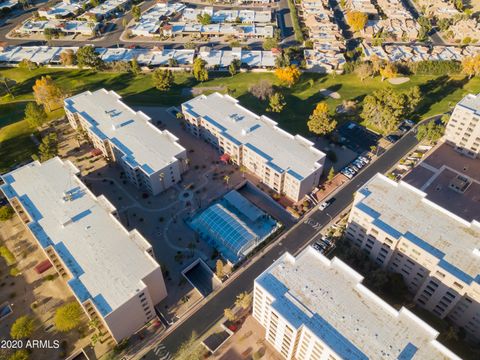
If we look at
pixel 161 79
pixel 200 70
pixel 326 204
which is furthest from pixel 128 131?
pixel 326 204

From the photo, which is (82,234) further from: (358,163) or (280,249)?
(358,163)

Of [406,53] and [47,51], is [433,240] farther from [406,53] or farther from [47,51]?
[47,51]

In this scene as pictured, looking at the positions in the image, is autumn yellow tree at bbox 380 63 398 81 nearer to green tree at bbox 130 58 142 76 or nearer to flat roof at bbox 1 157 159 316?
green tree at bbox 130 58 142 76

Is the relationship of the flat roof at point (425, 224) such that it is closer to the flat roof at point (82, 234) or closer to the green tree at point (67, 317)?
the flat roof at point (82, 234)

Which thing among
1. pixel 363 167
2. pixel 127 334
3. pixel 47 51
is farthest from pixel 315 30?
pixel 127 334

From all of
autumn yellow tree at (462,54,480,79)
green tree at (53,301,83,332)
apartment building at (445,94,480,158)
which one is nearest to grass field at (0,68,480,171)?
autumn yellow tree at (462,54,480,79)

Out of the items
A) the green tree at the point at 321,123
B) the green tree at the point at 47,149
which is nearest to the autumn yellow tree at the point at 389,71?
the green tree at the point at 321,123
